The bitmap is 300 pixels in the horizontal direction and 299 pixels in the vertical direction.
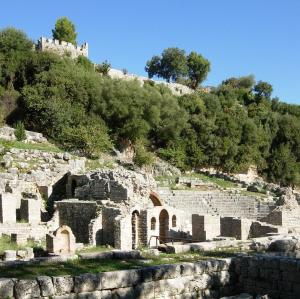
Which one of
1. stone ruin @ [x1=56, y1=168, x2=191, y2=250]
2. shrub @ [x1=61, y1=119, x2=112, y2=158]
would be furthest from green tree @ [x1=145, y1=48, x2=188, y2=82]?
stone ruin @ [x1=56, y1=168, x2=191, y2=250]

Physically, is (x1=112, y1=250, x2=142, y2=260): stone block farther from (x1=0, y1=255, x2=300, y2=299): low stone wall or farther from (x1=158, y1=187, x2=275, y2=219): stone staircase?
(x1=158, y1=187, x2=275, y2=219): stone staircase

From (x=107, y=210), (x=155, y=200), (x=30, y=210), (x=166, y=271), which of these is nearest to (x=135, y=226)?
(x=107, y=210)

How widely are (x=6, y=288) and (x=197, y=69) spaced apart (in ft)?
201

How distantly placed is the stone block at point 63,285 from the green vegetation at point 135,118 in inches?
1102

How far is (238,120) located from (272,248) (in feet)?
131

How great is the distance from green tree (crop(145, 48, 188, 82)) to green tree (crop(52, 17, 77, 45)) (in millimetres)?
13270

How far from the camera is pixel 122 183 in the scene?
78.2 ft

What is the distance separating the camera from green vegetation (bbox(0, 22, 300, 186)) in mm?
38312

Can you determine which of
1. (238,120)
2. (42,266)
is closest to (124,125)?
(238,120)

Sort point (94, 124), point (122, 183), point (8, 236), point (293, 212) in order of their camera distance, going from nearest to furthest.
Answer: point (8, 236) → point (122, 183) → point (293, 212) → point (94, 124)

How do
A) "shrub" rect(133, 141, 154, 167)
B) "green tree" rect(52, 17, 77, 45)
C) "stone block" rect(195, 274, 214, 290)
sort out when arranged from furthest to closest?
"green tree" rect(52, 17, 77, 45) < "shrub" rect(133, 141, 154, 167) < "stone block" rect(195, 274, 214, 290)

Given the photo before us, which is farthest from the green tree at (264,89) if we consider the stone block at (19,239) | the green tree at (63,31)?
the stone block at (19,239)

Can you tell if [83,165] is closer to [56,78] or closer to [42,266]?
[56,78]

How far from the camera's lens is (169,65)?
67.8 meters
